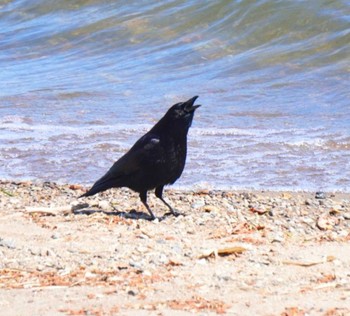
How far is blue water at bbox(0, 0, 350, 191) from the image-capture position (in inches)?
358

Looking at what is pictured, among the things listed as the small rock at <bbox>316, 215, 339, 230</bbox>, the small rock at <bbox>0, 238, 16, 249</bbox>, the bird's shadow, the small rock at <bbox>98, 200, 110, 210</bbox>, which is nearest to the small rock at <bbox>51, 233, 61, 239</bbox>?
the small rock at <bbox>0, 238, 16, 249</bbox>

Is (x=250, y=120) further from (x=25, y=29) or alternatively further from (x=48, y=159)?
(x=25, y=29)

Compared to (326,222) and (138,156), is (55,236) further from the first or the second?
(326,222)

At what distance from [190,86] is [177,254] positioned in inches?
302

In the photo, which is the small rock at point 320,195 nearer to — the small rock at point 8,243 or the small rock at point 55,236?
the small rock at point 55,236

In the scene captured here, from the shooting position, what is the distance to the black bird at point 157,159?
6.73 meters

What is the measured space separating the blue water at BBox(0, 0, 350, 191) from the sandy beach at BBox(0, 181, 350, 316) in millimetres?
1187

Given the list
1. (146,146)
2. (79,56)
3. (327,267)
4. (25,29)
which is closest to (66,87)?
(79,56)

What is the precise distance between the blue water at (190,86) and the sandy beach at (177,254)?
3.89 ft

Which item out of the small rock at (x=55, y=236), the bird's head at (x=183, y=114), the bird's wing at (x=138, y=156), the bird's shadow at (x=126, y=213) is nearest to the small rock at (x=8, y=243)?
the small rock at (x=55, y=236)

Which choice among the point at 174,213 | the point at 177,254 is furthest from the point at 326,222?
the point at 177,254

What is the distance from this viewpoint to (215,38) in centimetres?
1548

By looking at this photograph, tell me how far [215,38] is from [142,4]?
276 centimetres

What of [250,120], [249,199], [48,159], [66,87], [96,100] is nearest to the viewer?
[249,199]
